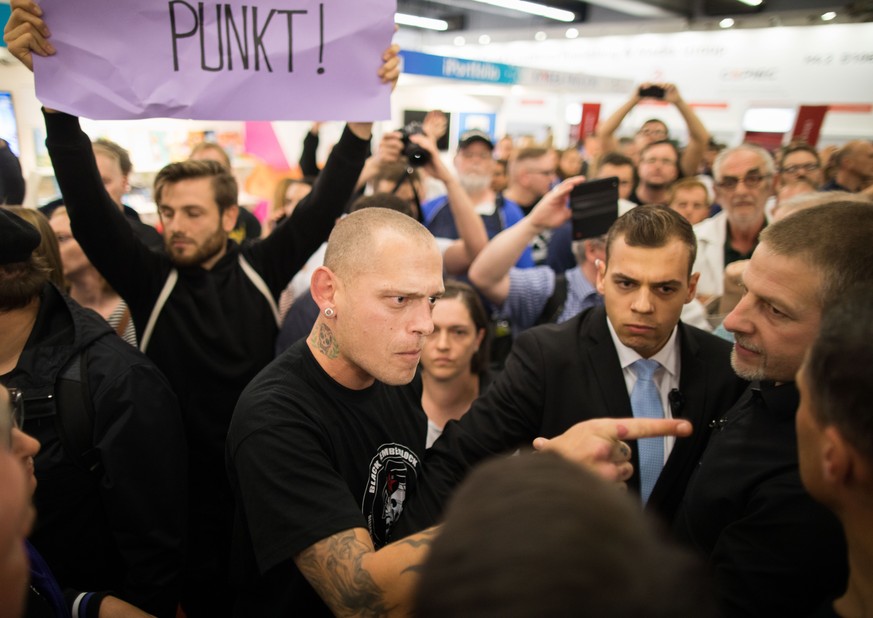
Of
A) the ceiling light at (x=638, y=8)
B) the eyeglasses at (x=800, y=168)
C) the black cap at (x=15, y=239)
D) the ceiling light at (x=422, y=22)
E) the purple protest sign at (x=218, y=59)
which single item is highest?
the ceiling light at (x=422, y=22)

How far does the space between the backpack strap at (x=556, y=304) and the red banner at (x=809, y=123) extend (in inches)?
254

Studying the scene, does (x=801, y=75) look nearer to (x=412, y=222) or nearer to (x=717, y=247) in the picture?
(x=717, y=247)

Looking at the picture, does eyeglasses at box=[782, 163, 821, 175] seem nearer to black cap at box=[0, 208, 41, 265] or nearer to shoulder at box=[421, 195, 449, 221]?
shoulder at box=[421, 195, 449, 221]

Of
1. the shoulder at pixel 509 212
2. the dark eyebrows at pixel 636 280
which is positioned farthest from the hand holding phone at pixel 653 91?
the dark eyebrows at pixel 636 280

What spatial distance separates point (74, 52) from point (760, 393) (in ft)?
6.61

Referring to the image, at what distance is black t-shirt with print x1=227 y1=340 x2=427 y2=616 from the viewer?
1.24 metres

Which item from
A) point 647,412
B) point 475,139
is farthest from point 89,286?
point 475,139

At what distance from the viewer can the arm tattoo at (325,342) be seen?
1.51 metres

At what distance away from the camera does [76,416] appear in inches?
63.0

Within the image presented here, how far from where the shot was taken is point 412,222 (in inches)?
60.7

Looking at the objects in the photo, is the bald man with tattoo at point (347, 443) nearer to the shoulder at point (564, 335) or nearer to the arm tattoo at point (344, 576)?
the arm tattoo at point (344, 576)

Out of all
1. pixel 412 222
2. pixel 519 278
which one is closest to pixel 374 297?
pixel 412 222

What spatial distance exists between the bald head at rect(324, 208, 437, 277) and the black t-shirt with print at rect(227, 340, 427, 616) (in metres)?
0.24

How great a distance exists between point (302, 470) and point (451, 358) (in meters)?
1.26
